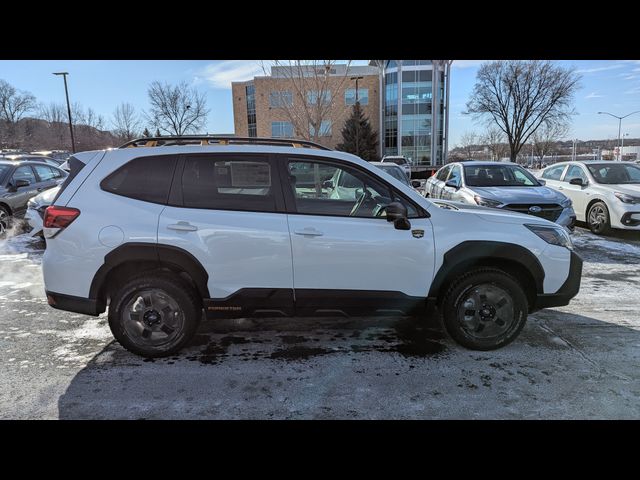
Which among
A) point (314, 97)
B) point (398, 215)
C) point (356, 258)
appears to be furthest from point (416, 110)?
point (356, 258)

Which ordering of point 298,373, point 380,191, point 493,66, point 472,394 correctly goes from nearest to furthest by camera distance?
point 472,394
point 298,373
point 380,191
point 493,66

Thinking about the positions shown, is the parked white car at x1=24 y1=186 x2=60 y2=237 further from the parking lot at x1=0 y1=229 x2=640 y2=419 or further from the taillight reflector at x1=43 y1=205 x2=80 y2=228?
the taillight reflector at x1=43 y1=205 x2=80 y2=228

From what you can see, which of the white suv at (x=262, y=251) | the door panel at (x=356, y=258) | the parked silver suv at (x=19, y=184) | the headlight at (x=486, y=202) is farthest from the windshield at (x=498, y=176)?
the parked silver suv at (x=19, y=184)

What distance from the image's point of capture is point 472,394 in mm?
3266

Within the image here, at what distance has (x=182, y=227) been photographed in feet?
11.9

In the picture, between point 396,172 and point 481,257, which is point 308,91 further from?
point 481,257

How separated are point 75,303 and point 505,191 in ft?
24.8

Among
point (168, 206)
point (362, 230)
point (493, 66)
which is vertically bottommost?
point (362, 230)

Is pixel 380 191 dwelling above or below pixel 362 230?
above

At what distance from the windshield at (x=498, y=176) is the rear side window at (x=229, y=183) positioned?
21.1ft

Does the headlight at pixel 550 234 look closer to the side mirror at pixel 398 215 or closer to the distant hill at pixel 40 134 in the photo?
the side mirror at pixel 398 215
